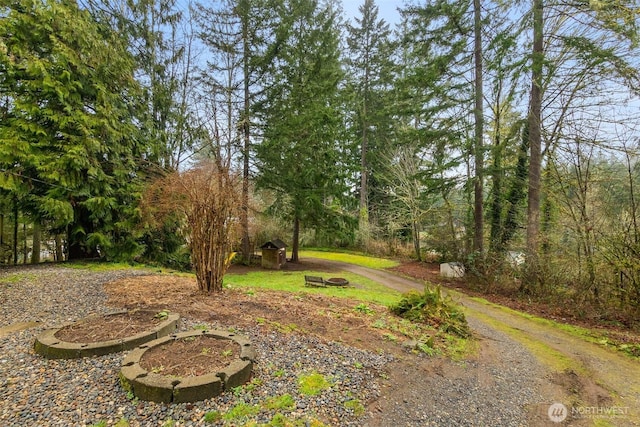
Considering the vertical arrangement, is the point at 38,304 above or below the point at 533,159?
below

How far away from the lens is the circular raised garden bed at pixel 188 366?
2441 millimetres

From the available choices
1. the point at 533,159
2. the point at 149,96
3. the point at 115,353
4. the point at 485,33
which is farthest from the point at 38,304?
the point at 485,33

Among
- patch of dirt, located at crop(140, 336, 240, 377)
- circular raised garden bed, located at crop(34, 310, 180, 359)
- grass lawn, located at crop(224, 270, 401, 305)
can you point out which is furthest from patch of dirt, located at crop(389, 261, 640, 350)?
circular raised garden bed, located at crop(34, 310, 180, 359)

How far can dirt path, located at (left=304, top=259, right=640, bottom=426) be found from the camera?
3.04 metres

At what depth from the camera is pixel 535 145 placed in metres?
8.16

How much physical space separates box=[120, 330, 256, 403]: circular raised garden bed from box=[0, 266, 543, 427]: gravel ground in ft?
0.27

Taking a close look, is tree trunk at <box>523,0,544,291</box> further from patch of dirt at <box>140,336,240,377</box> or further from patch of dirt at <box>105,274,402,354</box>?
patch of dirt at <box>140,336,240,377</box>

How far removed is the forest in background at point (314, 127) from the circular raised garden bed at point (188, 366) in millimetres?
2701

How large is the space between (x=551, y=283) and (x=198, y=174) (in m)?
8.63

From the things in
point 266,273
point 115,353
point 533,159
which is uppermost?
point 533,159

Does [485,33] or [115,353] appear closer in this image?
[115,353]

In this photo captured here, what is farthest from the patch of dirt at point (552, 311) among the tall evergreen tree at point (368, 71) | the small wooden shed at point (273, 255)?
the tall evergreen tree at point (368, 71)

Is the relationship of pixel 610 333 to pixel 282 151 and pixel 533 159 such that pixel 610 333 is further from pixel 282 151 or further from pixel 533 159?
pixel 282 151

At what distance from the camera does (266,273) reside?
12328 millimetres
